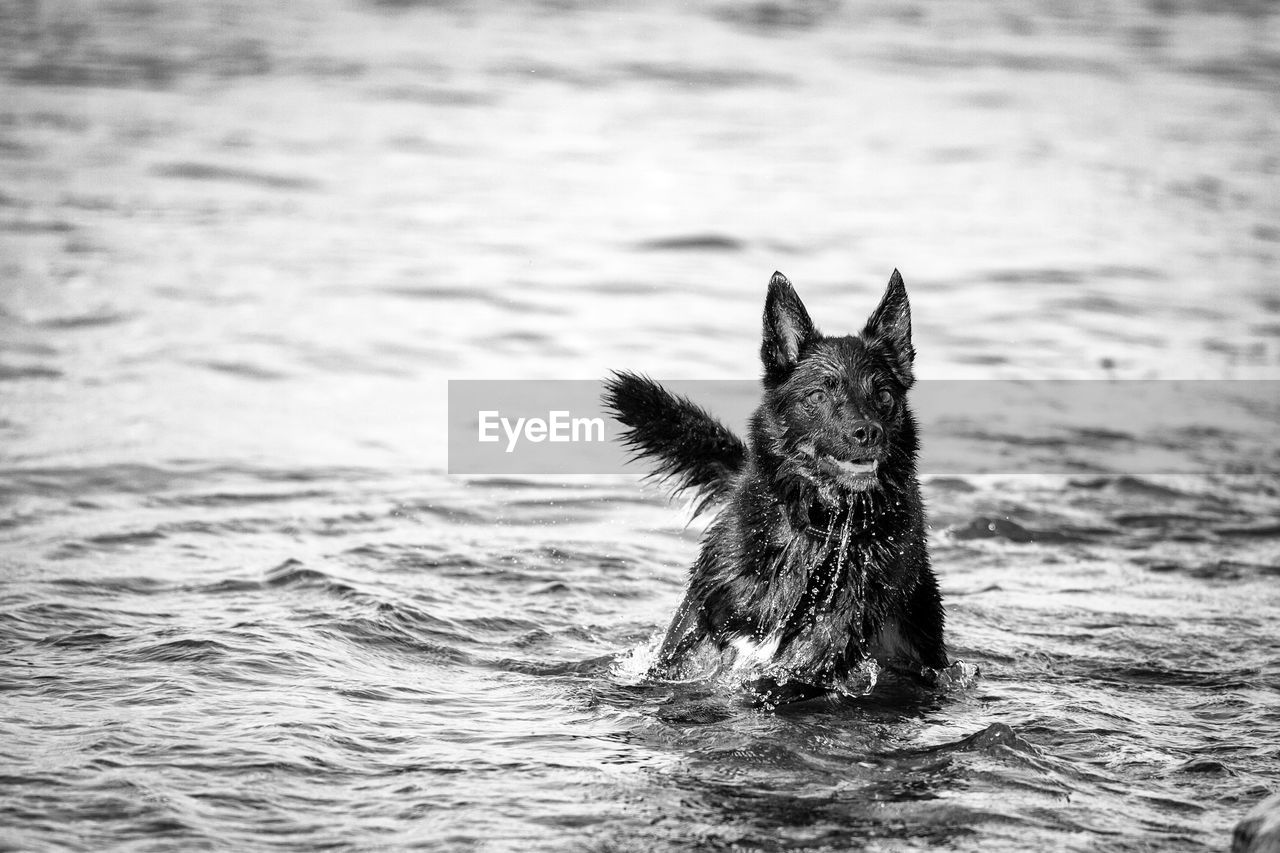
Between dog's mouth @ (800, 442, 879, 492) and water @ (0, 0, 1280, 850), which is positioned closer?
water @ (0, 0, 1280, 850)

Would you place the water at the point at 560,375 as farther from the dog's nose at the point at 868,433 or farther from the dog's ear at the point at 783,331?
the dog's ear at the point at 783,331

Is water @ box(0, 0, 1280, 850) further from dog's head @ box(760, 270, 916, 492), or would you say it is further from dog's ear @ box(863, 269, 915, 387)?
dog's ear @ box(863, 269, 915, 387)

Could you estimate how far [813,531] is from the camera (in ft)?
21.8

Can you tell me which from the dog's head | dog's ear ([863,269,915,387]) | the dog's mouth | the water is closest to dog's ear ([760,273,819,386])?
the dog's head

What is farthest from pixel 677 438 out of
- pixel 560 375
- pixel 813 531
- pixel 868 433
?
pixel 560 375

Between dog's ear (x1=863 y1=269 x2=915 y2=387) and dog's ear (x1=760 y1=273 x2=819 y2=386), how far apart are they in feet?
0.94

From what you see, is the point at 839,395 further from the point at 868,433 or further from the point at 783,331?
the point at 783,331

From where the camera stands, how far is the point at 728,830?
514 centimetres

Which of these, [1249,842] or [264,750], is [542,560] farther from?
[1249,842]

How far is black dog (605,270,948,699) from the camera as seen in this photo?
6.56m

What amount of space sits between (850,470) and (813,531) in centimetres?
29

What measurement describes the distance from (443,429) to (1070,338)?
5312mm

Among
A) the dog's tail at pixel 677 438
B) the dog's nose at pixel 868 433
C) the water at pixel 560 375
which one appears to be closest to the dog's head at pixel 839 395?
the dog's nose at pixel 868 433

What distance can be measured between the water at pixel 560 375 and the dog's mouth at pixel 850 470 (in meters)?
0.85
